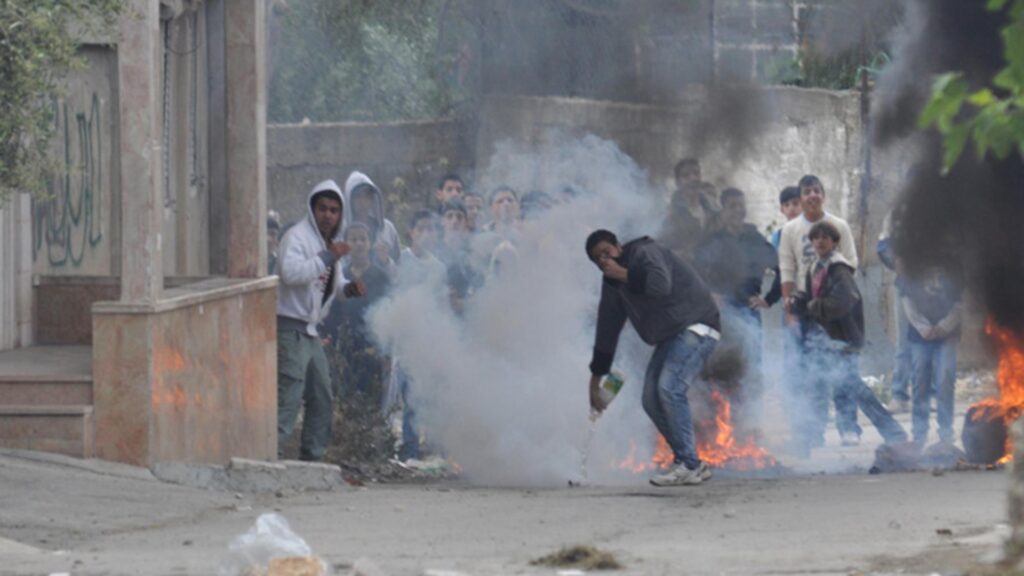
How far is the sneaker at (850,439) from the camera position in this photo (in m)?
12.5

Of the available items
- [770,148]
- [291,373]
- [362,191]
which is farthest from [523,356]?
[770,148]

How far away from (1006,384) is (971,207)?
1.42 meters

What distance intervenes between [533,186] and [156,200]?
6749mm

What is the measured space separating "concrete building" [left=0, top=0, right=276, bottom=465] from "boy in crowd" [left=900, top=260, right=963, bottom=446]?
14.2 feet

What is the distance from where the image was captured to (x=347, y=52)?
Result: 19.7 meters

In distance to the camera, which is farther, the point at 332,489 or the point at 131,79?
the point at 332,489

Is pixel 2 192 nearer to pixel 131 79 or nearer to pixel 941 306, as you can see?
pixel 131 79

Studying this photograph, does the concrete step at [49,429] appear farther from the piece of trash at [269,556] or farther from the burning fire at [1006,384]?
the burning fire at [1006,384]

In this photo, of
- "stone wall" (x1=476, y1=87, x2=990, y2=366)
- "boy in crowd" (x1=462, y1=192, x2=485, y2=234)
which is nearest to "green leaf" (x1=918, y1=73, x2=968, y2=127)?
"stone wall" (x1=476, y1=87, x2=990, y2=366)

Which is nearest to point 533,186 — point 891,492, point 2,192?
point 891,492

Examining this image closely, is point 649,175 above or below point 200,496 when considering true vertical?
above

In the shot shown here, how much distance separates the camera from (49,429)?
933 centimetres

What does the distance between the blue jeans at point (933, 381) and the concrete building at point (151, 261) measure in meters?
4.29

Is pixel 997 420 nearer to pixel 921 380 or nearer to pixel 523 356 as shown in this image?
pixel 921 380
